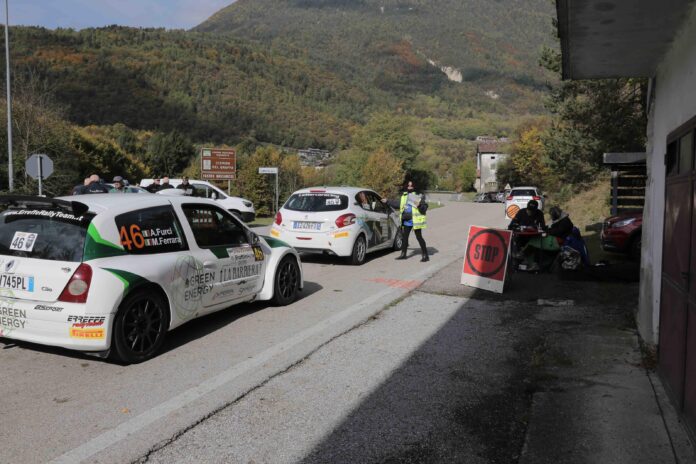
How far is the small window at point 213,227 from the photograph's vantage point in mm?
6207

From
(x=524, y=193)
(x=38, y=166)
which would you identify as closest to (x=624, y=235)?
(x=38, y=166)

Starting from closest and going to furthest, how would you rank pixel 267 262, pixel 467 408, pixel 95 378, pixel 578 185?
pixel 467 408 → pixel 95 378 → pixel 267 262 → pixel 578 185

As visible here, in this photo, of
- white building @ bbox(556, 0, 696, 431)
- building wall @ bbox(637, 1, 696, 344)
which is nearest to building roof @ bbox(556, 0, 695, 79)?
white building @ bbox(556, 0, 696, 431)

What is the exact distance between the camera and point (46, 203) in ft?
16.9

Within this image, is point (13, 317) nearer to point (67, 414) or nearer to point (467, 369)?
point (67, 414)

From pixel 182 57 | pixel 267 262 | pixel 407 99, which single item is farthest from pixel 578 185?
pixel 407 99

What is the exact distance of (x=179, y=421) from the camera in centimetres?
393

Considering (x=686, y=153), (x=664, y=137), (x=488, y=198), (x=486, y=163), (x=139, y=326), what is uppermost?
(x=486, y=163)

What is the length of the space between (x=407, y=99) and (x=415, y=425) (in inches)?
7308

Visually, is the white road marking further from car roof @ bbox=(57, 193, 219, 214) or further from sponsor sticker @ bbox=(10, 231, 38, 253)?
sponsor sticker @ bbox=(10, 231, 38, 253)

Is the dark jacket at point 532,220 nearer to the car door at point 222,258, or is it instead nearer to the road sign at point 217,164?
the car door at point 222,258

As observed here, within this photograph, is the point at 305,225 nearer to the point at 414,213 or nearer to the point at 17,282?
the point at 414,213

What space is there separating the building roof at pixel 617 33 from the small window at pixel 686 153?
99 cm

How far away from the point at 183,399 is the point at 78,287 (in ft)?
4.62
